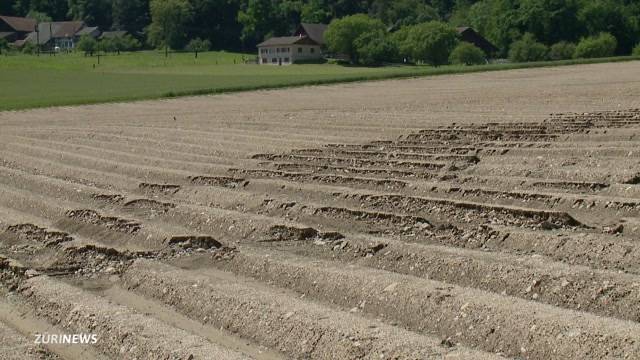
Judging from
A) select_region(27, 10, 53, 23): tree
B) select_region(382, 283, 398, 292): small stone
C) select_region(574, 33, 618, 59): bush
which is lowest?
select_region(574, 33, 618, 59): bush

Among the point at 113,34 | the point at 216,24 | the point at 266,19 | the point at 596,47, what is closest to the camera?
the point at 596,47

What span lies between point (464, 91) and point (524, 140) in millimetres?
23500

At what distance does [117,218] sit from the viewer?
13875 millimetres

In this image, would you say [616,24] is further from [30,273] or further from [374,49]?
[30,273]

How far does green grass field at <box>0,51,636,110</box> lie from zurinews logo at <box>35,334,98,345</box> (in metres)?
38.1

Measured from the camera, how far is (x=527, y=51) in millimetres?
89375

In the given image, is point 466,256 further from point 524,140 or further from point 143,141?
point 143,141

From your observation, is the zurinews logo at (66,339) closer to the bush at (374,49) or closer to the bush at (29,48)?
the bush at (374,49)

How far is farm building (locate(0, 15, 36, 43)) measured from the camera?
15600 centimetres

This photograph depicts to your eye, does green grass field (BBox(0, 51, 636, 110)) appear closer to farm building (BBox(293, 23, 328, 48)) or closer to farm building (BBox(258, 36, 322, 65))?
farm building (BBox(258, 36, 322, 65))

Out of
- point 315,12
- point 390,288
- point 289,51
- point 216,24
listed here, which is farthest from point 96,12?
point 390,288

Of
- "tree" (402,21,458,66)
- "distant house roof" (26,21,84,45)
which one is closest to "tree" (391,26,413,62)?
"tree" (402,21,458,66)

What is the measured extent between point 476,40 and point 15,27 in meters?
86.5

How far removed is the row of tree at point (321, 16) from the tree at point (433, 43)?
854 cm
